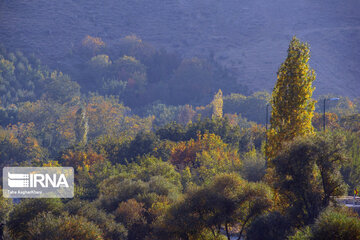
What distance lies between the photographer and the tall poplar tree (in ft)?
95.5

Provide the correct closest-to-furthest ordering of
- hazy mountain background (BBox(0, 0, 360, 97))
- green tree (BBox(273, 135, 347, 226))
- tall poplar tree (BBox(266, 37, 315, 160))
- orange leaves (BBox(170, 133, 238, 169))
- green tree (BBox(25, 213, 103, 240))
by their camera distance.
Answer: green tree (BBox(273, 135, 347, 226)) < green tree (BBox(25, 213, 103, 240)) < tall poplar tree (BBox(266, 37, 315, 160)) < orange leaves (BBox(170, 133, 238, 169)) < hazy mountain background (BBox(0, 0, 360, 97))

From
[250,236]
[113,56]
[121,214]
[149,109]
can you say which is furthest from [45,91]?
[250,236]

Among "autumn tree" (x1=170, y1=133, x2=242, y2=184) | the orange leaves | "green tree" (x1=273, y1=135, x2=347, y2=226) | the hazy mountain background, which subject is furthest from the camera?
the hazy mountain background

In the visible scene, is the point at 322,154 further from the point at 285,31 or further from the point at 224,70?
the point at 285,31

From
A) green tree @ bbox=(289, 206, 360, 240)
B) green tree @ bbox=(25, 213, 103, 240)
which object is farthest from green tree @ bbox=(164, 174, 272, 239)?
green tree @ bbox=(289, 206, 360, 240)

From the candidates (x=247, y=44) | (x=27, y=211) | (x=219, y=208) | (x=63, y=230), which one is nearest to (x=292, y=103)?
(x=219, y=208)

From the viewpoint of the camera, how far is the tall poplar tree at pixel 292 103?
95.5 ft

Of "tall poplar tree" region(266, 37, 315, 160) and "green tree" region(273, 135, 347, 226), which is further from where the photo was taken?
"tall poplar tree" region(266, 37, 315, 160)

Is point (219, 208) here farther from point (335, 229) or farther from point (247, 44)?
point (247, 44)

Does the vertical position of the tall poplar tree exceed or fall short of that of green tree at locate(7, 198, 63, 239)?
it exceeds it

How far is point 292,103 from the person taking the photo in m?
29.3

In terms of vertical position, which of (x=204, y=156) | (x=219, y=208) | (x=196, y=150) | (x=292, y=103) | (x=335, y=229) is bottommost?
(x=196, y=150)

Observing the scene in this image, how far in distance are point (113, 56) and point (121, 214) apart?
140 meters

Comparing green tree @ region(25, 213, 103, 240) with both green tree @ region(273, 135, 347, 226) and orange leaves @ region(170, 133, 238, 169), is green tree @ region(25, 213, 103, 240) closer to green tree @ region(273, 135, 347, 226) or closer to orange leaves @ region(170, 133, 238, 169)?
green tree @ region(273, 135, 347, 226)
